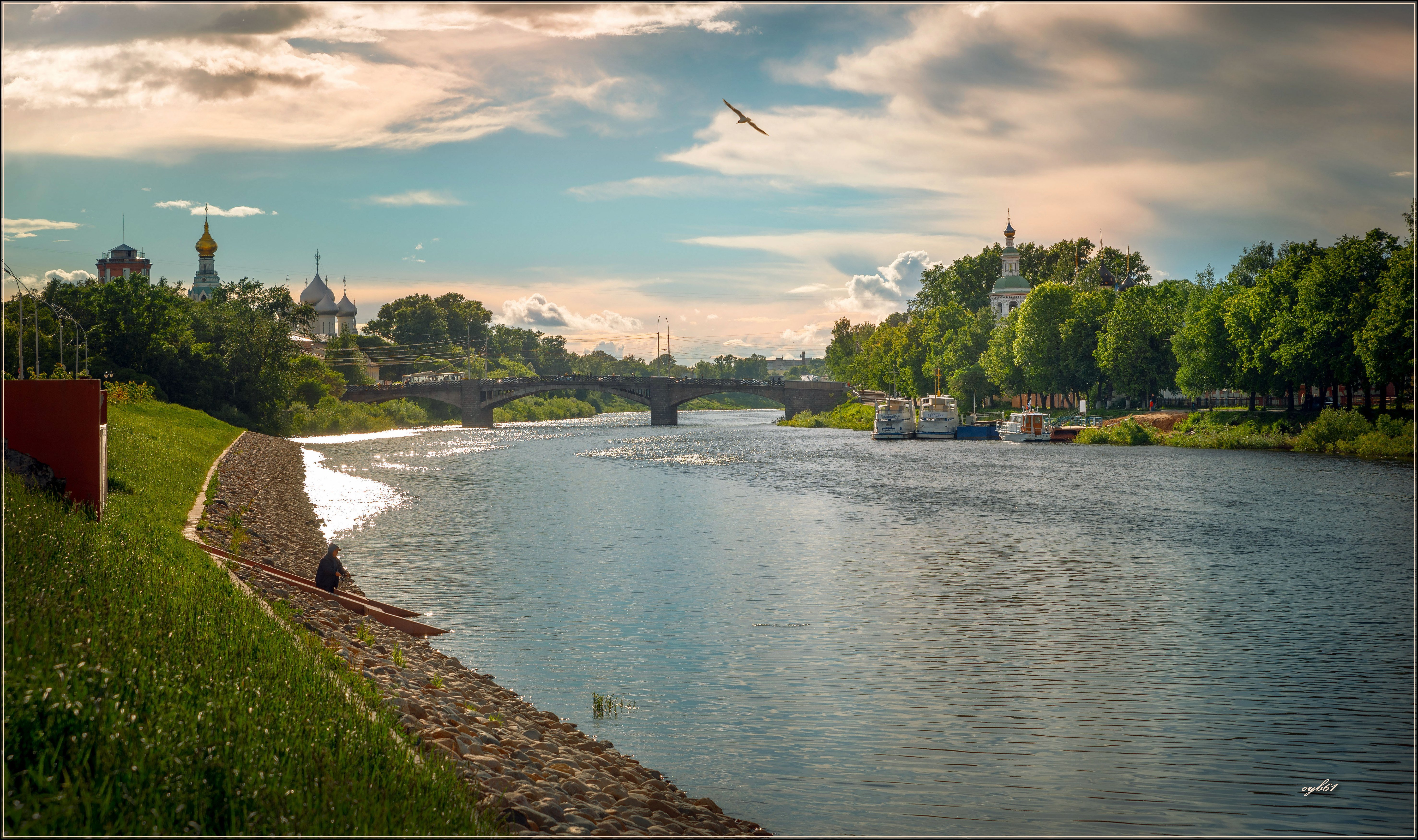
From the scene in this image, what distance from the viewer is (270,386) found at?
98812 millimetres

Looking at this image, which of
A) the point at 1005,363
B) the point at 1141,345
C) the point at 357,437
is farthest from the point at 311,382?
the point at 1141,345

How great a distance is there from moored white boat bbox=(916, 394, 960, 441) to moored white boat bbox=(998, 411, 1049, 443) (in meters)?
9.40

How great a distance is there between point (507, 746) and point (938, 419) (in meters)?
110

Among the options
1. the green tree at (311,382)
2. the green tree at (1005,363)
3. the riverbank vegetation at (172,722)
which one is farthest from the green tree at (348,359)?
the riverbank vegetation at (172,722)

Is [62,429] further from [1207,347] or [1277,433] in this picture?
[1207,347]

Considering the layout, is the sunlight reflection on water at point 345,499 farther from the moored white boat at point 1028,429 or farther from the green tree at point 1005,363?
the green tree at point 1005,363

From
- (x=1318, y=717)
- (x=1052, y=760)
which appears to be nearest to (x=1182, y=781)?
(x=1052, y=760)

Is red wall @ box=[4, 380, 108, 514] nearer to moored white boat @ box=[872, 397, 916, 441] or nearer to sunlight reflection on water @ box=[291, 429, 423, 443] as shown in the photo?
sunlight reflection on water @ box=[291, 429, 423, 443]

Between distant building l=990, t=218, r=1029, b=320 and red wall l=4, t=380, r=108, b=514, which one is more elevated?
distant building l=990, t=218, r=1029, b=320

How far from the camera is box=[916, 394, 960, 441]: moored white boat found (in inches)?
4739

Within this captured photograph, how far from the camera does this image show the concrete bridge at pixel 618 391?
481ft

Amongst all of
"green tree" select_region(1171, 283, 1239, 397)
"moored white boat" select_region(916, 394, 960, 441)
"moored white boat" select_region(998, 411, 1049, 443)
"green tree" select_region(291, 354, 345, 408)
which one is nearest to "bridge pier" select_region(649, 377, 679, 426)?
"moored white boat" select_region(916, 394, 960, 441)

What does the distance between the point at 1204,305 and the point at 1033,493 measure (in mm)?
45488

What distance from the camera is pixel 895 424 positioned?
120m
